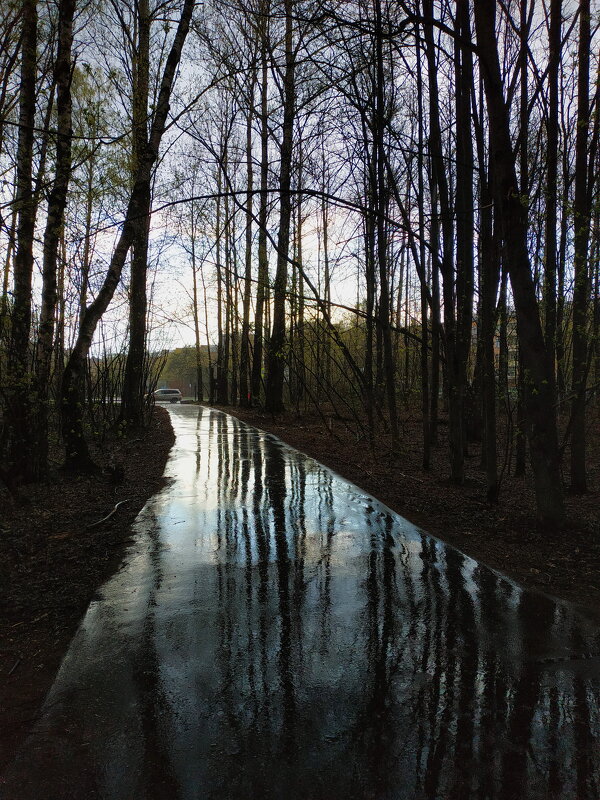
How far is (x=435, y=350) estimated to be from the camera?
9.17 metres

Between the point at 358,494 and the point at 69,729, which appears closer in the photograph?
the point at 69,729

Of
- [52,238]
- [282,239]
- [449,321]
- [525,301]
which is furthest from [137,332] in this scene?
[525,301]

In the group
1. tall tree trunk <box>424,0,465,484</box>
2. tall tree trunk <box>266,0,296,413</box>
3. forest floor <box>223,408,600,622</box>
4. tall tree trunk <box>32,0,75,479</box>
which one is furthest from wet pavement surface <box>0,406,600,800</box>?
tall tree trunk <box>266,0,296,413</box>

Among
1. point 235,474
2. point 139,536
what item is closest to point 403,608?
point 139,536

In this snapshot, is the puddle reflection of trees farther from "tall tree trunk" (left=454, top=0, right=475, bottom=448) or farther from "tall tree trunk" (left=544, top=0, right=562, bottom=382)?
"tall tree trunk" (left=544, top=0, right=562, bottom=382)

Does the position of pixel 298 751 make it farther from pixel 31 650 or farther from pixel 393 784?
pixel 31 650

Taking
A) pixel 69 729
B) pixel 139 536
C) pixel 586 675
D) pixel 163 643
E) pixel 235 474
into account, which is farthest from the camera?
pixel 235 474

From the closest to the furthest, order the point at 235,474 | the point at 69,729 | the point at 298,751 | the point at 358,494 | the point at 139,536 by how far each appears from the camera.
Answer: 1. the point at 298,751
2. the point at 69,729
3. the point at 139,536
4. the point at 358,494
5. the point at 235,474

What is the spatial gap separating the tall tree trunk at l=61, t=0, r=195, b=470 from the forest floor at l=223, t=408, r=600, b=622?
438 cm

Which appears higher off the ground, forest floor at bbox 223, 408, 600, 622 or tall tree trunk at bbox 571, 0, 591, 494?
tall tree trunk at bbox 571, 0, 591, 494

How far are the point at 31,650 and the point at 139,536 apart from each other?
212cm

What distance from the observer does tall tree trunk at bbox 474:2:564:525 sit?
5398 mm

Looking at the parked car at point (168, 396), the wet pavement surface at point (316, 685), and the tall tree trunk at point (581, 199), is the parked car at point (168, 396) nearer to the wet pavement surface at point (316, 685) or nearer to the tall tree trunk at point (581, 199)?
the tall tree trunk at point (581, 199)

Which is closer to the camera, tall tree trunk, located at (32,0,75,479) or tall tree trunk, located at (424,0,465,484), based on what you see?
tall tree trunk, located at (32,0,75,479)
